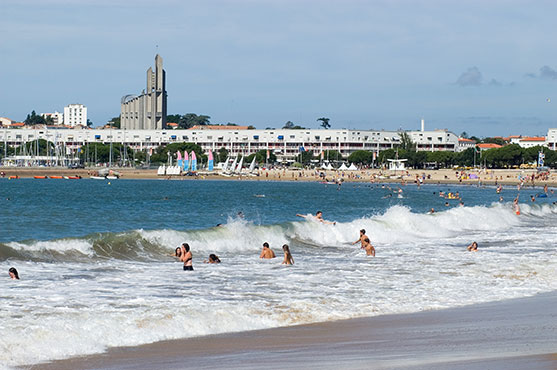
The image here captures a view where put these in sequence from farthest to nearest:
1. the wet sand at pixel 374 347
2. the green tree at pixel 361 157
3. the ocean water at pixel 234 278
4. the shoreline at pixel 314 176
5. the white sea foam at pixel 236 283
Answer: the green tree at pixel 361 157 → the shoreline at pixel 314 176 → the ocean water at pixel 234 278 → the white sea foam at pixel 236 283 → the wet sand at pixel 374 347

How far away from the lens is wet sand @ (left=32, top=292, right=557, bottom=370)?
1102 cm

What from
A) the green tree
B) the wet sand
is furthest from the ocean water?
the green tree

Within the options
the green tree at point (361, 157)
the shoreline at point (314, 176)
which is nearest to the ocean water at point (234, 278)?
the shoreline at point (314, 176)

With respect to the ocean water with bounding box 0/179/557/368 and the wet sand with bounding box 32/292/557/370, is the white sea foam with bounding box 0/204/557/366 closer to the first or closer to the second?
the ocean water with bounding box 0/179/557/368

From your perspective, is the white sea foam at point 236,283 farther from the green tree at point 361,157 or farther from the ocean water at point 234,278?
the green tree at point 361,157

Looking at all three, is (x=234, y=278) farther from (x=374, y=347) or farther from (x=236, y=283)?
(x=374, y=347)

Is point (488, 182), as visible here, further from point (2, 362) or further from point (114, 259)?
point (2, 362)

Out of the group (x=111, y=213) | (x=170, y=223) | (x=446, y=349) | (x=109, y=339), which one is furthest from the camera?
(x=111, y=213)

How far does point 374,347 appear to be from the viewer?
40.4 feet

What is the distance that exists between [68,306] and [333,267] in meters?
9.95

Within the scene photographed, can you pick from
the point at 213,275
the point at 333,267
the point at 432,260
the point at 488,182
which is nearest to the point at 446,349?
the point at 213,275

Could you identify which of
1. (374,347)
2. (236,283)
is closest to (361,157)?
(236,283)

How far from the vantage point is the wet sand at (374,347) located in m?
11.0

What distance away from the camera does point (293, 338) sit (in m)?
13.3
